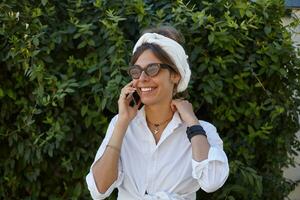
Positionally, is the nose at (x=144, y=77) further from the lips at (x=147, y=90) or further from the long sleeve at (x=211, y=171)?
the long sleeve at (x=211, y=171)

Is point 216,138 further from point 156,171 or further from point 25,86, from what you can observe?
point 25,86

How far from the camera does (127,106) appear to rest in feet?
8.68

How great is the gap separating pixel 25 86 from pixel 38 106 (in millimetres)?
182

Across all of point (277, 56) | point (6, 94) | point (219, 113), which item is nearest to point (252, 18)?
point (277, 56)

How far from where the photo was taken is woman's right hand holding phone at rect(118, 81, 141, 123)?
8.55 feet

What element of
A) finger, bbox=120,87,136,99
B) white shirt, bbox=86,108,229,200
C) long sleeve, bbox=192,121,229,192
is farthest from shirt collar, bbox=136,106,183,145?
long sleeve, bbox=192,121,229,192

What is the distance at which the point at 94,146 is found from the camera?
3557 mm

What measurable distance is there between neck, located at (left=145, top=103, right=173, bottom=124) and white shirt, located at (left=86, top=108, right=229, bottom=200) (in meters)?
0.03

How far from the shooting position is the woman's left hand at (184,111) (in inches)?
102

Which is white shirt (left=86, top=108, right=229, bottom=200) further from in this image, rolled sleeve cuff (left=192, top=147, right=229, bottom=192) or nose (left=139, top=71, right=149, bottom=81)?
nose (left=139, top=71, right=149, bottom=81)

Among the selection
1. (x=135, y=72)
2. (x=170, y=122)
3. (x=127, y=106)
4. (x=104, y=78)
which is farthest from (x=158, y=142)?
(x=104, y=78)

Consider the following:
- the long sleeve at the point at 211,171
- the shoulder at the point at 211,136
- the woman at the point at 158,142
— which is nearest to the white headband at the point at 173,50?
the woman at the point at 158,142

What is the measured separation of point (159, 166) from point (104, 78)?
101 centimetres

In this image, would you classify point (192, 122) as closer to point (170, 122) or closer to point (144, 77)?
point (170, 122)
